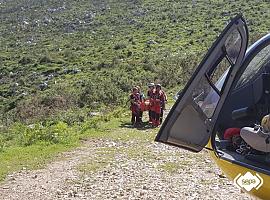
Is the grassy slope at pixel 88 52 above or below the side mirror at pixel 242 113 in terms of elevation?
below

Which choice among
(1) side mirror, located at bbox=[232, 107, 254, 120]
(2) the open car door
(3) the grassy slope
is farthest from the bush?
(2) the open car door

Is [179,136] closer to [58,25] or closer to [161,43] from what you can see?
[161,43]

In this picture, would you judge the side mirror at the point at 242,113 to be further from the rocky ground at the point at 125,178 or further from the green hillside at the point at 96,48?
the green hillside at the point at 96,48

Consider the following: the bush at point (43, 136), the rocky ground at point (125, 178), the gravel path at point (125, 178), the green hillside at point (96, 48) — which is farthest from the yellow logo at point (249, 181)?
the green hillside at point (96, 48)

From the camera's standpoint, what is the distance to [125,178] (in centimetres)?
983

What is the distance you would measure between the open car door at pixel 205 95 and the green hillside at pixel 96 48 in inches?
486

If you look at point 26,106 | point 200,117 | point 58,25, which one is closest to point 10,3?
point 58,25

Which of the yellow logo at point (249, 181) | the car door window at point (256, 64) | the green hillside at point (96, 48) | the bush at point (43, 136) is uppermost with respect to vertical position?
the car door window at point (256, 64)

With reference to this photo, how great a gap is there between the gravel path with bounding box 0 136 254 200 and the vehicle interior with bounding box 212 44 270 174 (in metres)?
2.18

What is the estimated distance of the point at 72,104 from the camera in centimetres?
2147

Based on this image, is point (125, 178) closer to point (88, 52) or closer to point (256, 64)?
point (256, 64)

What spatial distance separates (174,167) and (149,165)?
56 cm

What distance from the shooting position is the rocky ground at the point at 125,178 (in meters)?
8.88

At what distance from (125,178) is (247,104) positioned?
399 cm
